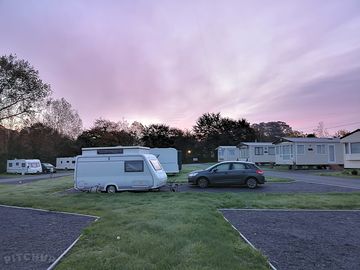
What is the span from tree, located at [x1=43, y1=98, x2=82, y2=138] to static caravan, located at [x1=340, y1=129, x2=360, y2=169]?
52.2 metres

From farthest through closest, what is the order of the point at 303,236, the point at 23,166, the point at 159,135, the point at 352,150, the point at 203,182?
the point at 159,135 → the point at 23,166 → the point at 352,150 → the point at 203,182 → the point at 303,236

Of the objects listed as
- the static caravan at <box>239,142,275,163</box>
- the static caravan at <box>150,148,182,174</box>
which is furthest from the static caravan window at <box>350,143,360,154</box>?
the static caravan at <box>239,142,275,163</box>

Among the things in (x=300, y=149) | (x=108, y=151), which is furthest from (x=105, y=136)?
(x=108, y=151)

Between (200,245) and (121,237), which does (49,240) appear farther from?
(200,245)

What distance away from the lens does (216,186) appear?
69.4 feet

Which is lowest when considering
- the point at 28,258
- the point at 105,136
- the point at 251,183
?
the point at 28,258

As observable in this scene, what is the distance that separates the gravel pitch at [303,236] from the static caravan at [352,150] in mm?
24341

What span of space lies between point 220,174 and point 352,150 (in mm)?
19121

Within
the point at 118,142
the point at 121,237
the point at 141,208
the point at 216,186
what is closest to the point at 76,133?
the point at 118,142

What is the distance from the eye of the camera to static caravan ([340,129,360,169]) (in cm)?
3378

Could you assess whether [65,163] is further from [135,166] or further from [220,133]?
[135,166]

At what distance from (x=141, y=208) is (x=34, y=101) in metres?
17.3

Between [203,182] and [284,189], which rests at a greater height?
[203,182]

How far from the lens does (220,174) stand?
20844mm
